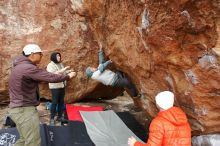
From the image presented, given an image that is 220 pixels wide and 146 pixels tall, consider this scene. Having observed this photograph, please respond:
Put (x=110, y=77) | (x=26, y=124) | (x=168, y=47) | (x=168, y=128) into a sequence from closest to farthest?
(x=168, y=128)
(x=168, y=47)
(x=26, y=124)
(x=110, y=77)

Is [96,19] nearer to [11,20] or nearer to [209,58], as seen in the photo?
[209,58]

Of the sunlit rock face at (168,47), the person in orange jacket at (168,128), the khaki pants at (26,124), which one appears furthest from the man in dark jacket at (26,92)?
the person in orange jacket at (168,128)

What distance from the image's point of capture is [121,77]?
682 cm

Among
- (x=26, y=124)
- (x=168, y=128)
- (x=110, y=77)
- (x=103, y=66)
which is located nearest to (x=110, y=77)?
(x=110, y=77)

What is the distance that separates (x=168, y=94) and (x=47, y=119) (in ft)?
15.2

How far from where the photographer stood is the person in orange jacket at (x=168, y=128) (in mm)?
3928

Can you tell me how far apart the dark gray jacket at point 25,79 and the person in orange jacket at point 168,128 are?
1.72 m

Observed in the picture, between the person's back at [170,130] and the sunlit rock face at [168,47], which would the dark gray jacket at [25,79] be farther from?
the person's back at [170,130]

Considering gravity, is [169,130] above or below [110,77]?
below

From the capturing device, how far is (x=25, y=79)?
16.3ft

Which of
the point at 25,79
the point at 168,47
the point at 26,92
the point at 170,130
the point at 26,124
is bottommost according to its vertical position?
the point at 26,124

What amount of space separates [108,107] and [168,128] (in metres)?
5.65

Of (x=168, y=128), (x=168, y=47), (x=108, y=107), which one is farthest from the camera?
(x=108, y=107)

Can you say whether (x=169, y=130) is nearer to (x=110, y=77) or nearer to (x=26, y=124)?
(x=26, y=124)
